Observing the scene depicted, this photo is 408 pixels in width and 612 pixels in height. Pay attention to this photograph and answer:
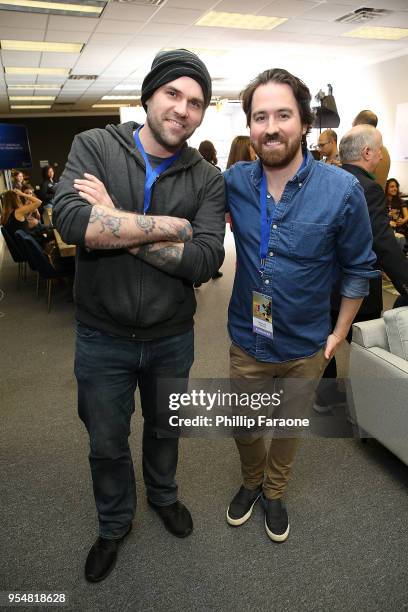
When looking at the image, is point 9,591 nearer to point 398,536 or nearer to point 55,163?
point 398,536

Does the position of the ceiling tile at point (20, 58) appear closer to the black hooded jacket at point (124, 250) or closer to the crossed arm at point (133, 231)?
the black hooded jacket at point (124, 250)

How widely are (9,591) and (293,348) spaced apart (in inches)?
51.4

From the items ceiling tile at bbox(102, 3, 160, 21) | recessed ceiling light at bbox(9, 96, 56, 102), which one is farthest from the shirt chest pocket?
recessed ceiling light at bbox(9, 96, 56, 102)

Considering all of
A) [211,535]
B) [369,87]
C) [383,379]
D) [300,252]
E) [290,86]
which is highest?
[369,87]

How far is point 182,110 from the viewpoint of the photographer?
1.27m

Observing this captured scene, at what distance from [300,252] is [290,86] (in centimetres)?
50

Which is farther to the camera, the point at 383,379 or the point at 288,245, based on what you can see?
the point at 383,379

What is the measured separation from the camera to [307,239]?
1.43 metres

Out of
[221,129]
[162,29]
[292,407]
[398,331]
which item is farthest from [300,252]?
[221,129]

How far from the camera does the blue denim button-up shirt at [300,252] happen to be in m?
1.42

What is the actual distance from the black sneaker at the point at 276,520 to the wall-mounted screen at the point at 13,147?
797 cm

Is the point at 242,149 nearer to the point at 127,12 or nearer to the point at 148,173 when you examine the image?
the point at 127,12

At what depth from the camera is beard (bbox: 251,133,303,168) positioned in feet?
4.47

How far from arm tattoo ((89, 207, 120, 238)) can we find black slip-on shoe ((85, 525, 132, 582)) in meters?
1.17
